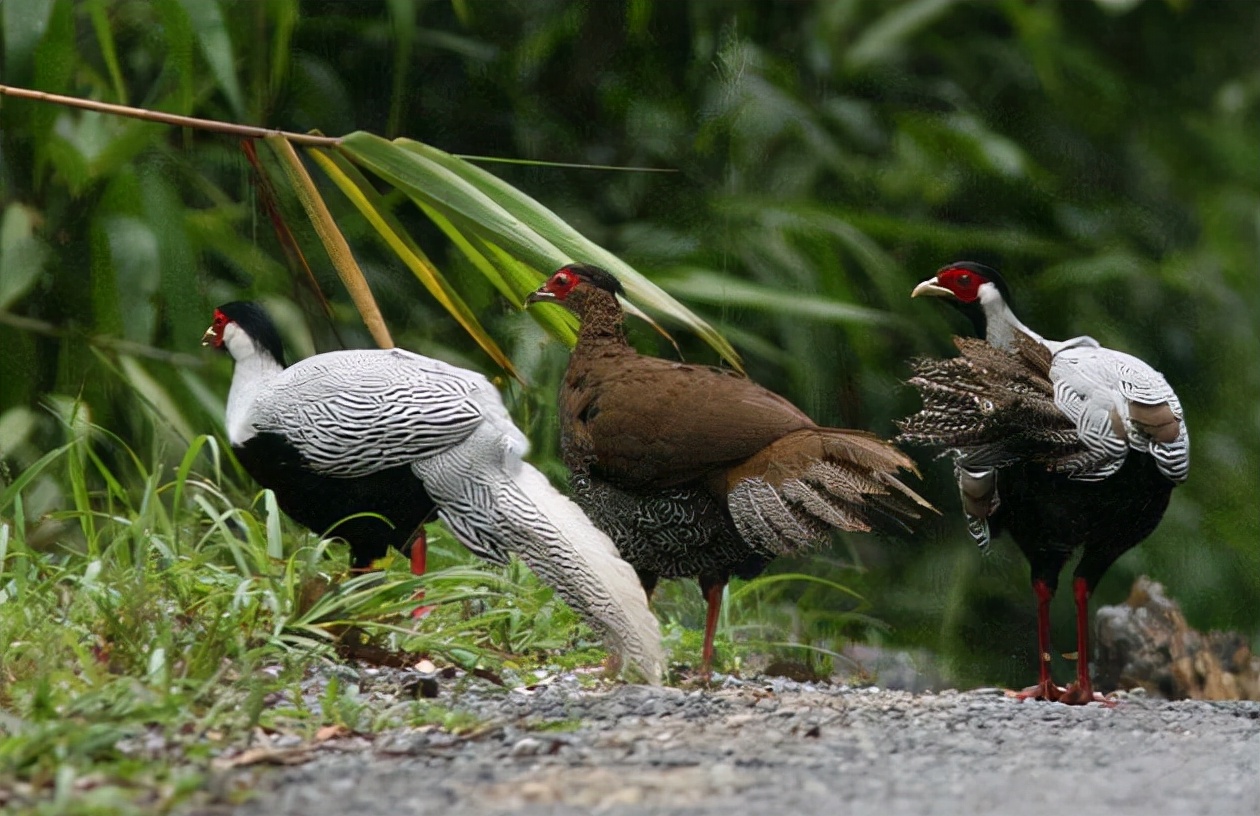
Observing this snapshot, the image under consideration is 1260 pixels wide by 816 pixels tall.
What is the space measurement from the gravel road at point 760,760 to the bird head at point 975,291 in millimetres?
818

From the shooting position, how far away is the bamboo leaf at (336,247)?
3.28 m

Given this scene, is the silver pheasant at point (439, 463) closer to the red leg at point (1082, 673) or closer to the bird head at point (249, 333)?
the bird head at point (249, 333)

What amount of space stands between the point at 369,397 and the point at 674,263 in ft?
3.87

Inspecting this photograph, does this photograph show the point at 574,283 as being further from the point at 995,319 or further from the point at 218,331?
the point at 995,319

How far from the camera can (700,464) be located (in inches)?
108

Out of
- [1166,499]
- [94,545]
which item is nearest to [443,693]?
[94,545]

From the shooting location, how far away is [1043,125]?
12.4ft

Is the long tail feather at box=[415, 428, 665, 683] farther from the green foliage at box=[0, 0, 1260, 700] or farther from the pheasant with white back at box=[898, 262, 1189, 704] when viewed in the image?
the green foliage at box=[0, 0, 1260, 700]

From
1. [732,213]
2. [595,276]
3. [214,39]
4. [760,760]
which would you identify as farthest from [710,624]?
[214,39]

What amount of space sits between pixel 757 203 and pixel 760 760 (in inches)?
81.1

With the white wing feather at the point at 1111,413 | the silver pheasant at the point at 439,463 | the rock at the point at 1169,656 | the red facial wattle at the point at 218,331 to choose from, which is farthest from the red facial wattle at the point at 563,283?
the rock at the point at 1169,656

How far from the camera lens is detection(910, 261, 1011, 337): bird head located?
125 inches

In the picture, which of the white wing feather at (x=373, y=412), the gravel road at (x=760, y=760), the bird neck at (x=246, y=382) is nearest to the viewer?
the gravel road at (x=760, y=760)

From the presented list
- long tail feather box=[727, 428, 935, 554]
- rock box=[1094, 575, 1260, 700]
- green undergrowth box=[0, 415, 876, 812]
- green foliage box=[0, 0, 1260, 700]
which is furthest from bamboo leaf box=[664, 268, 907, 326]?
long tail feather box=[727, 428, 935, 554]
